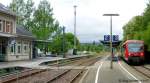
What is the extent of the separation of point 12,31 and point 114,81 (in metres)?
32.7

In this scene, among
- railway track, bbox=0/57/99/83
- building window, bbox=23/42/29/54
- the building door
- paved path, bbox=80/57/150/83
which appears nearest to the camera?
railway track, bbox=0/57/99/83

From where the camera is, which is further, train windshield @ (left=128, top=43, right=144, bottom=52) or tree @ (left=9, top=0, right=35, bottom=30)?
tree @ (left=9, top=0, right=35, bottom=30)

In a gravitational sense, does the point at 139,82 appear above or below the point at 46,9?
below

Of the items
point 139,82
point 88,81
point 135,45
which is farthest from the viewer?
point 135,45

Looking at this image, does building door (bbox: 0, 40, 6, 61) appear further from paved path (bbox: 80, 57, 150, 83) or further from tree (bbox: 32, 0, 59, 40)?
tree (bbox: 32, 0, 59, 40)

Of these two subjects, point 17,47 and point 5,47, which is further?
point 17,47

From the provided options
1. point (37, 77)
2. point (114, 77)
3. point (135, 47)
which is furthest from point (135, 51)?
point (37, 77)

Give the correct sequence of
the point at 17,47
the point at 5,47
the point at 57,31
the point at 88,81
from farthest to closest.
A: the point at 57,31 < the point at 17,47 < the point at 5,47 < the point at 88,81

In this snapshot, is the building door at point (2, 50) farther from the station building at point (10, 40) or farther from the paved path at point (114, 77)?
the paved path at point (114, 77)

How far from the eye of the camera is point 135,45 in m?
51.0

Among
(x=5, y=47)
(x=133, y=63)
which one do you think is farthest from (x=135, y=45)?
(x=5, y=47)

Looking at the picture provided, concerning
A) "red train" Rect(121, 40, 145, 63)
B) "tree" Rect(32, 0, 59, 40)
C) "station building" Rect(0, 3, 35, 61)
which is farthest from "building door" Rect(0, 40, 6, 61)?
"tree" Rect(32, 0, 59, 40)

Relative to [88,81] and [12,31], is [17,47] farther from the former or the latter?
[88,81]

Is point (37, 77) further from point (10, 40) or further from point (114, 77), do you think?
point (10, 40)
